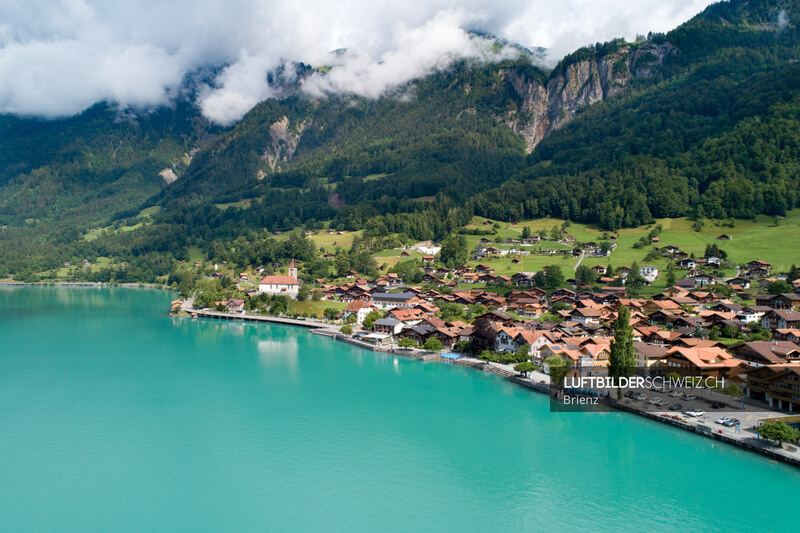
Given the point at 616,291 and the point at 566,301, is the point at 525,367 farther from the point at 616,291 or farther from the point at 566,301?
the point at 616,291

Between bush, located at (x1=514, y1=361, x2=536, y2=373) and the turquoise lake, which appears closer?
the turquoise lake

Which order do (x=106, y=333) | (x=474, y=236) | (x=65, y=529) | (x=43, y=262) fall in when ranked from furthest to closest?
(x=43, y=262) < (x=474, y=236) < (x=106, y=333) < (x=65, y=529)

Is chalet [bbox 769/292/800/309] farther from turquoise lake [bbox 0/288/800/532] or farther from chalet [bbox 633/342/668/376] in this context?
turquoise lake [bbox 0/288/800/532]


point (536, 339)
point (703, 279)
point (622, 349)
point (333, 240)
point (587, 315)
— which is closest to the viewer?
point (622, 349)

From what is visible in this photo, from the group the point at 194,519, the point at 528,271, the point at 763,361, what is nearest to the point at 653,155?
the point at 528,271

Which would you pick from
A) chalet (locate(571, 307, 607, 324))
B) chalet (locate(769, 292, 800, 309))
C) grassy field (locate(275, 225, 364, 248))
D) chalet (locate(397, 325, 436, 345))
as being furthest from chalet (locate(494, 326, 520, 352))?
grassy field (locate(275, 225, 364, 248))

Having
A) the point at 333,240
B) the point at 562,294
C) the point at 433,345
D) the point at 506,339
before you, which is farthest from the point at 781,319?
the point at 333,240

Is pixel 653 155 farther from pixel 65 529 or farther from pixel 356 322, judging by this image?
pixel 65 529
